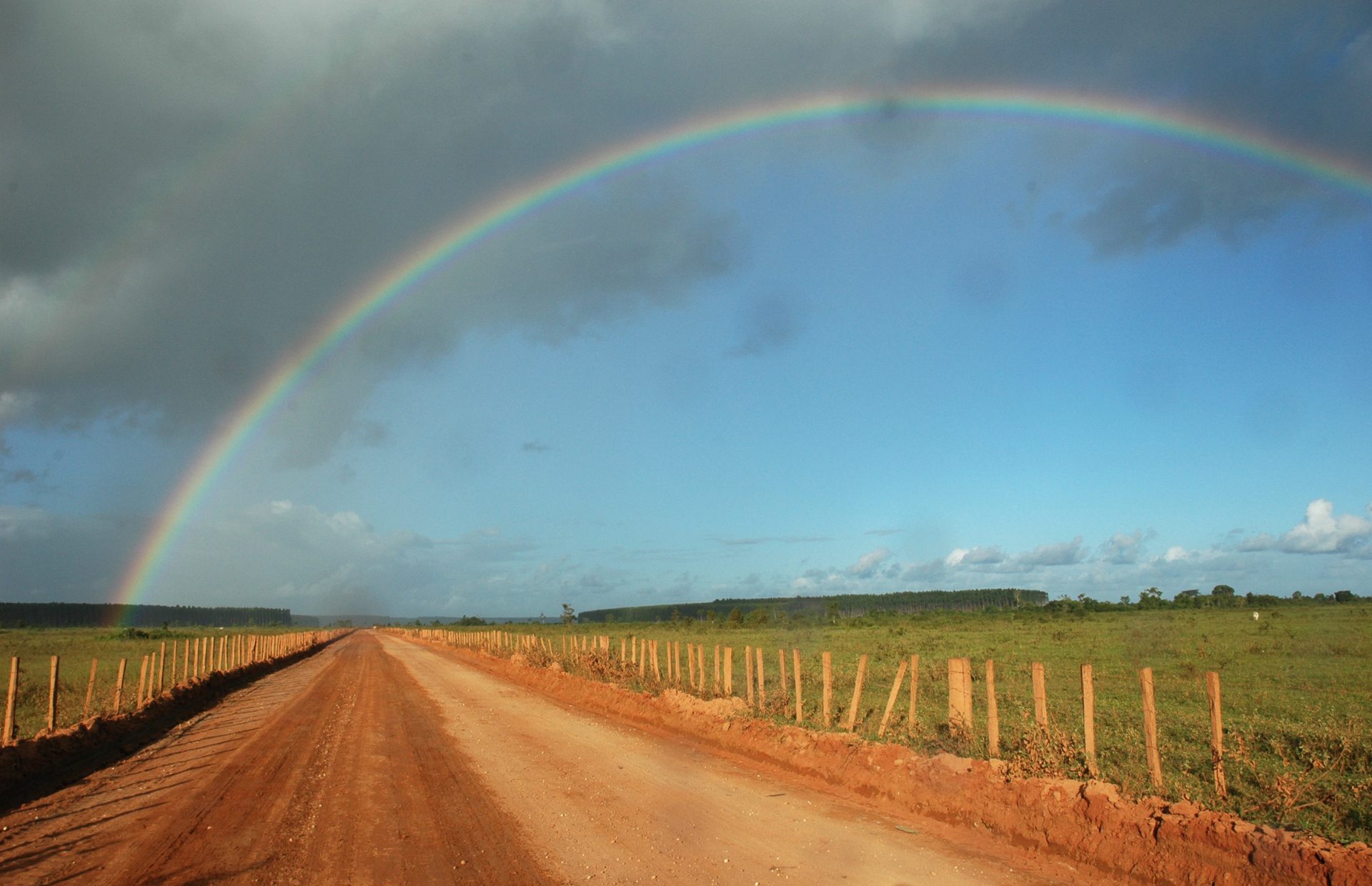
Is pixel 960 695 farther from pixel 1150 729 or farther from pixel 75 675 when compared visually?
pixel 75 675

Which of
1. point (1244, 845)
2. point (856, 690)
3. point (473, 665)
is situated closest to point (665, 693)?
point (856, 690)

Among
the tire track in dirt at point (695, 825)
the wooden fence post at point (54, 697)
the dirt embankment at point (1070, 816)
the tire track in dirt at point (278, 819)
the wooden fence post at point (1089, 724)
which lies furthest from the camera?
the wooden fence post at point (54, 697)

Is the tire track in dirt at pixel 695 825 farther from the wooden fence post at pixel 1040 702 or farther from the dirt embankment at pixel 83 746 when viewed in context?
the dirt embankment at pixel 83 746

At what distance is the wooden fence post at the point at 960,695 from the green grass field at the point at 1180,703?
252 millimetres

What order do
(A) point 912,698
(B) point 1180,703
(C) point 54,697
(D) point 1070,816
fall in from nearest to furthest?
(D) point 1070,816 < (A) point 912,698 < (C) point 54,697 < (B) point 1180,703

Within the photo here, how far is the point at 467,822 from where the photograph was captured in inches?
357

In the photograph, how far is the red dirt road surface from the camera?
747 centimetres

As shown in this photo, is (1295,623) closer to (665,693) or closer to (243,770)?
(665,693)

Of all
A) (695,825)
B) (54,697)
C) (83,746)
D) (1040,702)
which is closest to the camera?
(695,825)

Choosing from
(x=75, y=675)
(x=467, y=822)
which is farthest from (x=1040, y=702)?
(x=75, y=675)

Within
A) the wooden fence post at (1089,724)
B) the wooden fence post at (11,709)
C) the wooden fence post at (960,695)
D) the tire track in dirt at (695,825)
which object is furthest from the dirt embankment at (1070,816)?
the wooden fence post at (11,709)

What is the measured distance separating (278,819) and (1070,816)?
8.95 metres

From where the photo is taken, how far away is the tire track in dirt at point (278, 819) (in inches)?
297

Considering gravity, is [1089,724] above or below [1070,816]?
above
